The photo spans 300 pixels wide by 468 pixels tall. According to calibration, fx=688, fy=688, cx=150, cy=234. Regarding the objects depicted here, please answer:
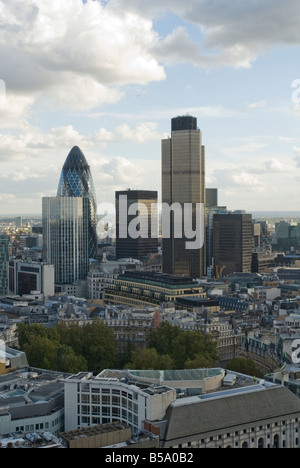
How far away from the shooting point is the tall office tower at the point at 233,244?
154m

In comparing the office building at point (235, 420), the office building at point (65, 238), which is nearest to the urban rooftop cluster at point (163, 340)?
the office building at point (235, 420)

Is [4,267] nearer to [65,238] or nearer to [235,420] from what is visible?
[65,238]

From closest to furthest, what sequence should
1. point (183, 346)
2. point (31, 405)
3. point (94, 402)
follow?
point (31, 405) → point (94, 402) → point (183, 346)

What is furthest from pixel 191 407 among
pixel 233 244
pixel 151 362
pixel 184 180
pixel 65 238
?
pixel 233 244

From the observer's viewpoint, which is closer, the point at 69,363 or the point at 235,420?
the point at 235,420

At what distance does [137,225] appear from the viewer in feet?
563

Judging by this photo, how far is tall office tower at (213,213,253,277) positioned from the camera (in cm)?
15438

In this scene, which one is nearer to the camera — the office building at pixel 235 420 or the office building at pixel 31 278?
the office building at pixel 235 420

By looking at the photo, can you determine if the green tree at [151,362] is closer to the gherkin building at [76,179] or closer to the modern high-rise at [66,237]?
the modern high-rise at [66,237]

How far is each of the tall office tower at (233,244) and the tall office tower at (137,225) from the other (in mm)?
20452

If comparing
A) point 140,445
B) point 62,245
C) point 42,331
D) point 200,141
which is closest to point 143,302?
point 42,331

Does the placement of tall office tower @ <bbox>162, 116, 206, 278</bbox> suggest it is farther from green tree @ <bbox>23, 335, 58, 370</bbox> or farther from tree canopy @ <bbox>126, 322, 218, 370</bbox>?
green tree @ <bbox>23, 335, 58, 370</bbox>

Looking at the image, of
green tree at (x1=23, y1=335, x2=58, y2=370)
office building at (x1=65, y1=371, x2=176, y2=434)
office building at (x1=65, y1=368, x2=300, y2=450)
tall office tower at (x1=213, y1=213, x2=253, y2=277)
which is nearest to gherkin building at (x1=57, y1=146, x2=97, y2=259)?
tall office tower at (x1=213, y1=213, x2=253, y2=277)

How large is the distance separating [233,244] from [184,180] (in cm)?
1909
